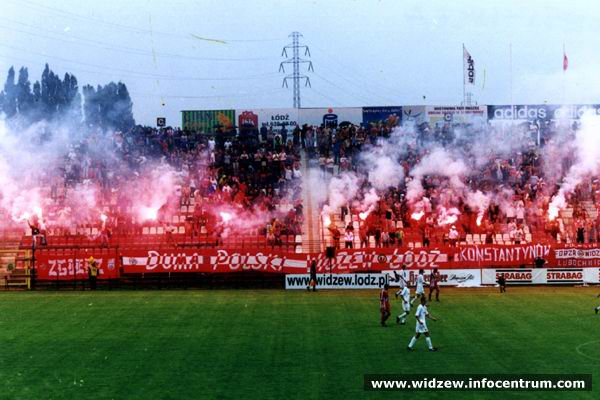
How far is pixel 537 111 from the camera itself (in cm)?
6334

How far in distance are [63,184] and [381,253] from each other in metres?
20.1

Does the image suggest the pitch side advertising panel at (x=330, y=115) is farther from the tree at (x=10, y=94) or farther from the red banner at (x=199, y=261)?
the tree at (x=10, y=94)

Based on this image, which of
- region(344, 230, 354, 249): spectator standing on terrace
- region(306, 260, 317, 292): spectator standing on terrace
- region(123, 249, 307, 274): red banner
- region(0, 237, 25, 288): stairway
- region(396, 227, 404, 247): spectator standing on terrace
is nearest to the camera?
region(306, 260, 317, 292): spectator standing on terrace

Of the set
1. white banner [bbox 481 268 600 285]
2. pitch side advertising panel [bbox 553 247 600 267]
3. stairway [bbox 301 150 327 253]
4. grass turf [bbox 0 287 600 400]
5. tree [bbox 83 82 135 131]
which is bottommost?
grass turf [bbox 0 287 600 400]

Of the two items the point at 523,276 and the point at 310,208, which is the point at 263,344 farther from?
the point at 310,208

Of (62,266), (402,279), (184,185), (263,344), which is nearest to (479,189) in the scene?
(184,185)

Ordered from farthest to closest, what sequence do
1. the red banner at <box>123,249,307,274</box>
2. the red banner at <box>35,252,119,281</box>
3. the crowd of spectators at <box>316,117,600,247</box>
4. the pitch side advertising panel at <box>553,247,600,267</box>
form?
the crowd of spectators at <box>316,117,600,247</box>, the pitch side advertising panel at <box>553,247,600,267</box>, the red banner at <box>123,249,307,274</box>, the red banner at <box>35,252,119,281</box>

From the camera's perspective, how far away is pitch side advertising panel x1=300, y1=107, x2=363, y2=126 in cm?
6156

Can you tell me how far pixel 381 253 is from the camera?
40.8 m

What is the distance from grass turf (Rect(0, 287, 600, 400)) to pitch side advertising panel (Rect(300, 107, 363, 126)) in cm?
2740

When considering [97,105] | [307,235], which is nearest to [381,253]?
[307,235]

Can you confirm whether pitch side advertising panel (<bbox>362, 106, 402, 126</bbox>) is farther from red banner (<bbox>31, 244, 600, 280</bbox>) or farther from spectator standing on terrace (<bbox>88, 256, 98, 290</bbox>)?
spectator standing on terrace (<bbox>88, 256, 98, 290</bbox>)

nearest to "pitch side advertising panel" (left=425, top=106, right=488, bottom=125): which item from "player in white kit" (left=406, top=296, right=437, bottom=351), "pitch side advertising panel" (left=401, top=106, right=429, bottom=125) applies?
"pitch side advertising panel" (left=401, top=106, right=429, bottom=125)

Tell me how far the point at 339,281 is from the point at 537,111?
30612mm
